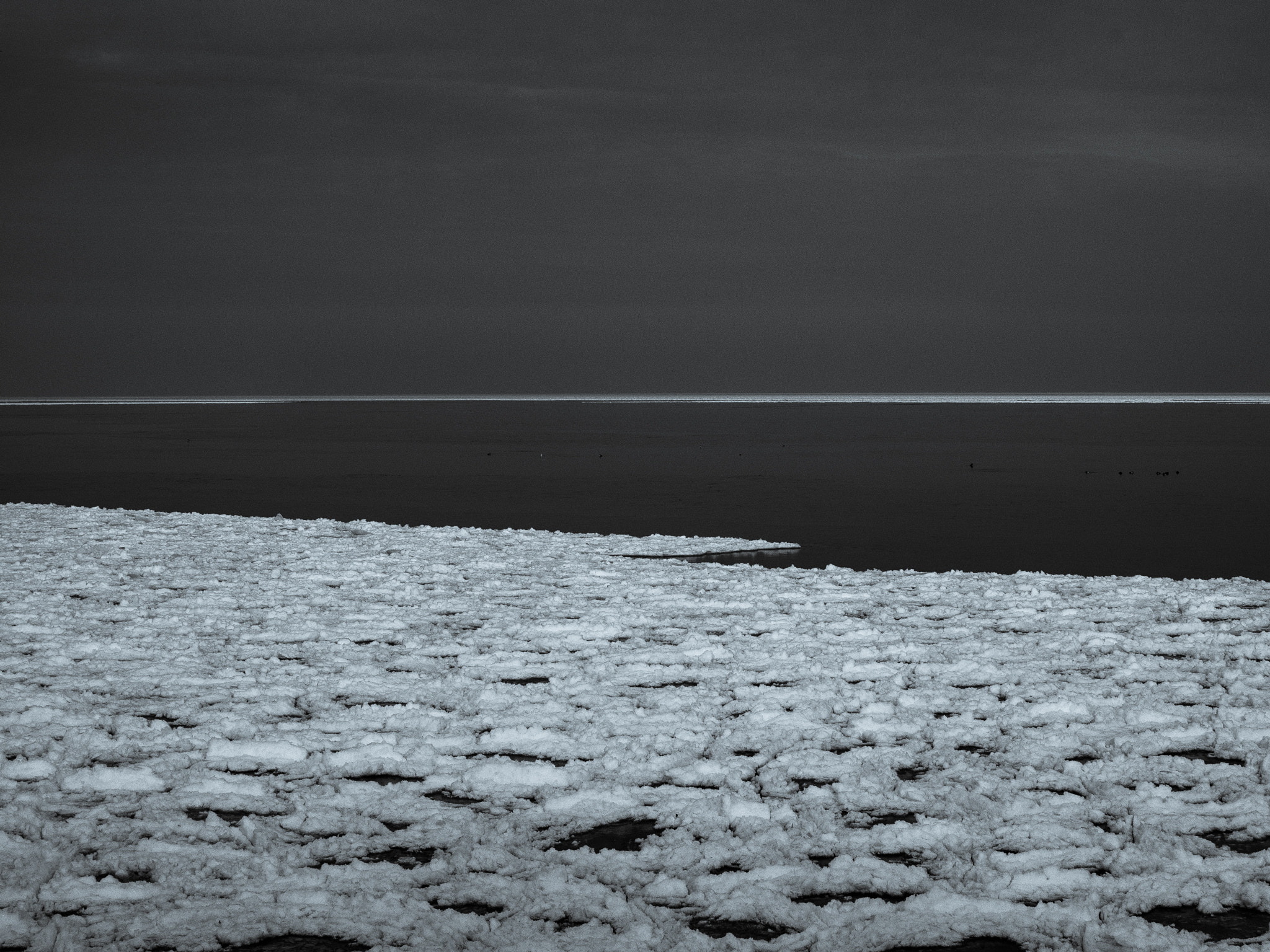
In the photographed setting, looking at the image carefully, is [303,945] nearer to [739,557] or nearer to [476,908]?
[476,908]

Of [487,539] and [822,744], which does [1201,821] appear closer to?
[822,744]

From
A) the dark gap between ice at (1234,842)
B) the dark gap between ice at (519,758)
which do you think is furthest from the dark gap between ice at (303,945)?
the dark gap between ice at (1234,842)

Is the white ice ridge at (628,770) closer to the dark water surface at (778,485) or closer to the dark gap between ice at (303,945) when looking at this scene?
the dark gap between ice at (303,945)

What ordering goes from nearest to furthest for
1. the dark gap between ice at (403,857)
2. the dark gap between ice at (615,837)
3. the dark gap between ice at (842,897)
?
the dark gap between ice at (842,897) < the dark gap between ice at (403,857) < the dark gap between ice at (615,837)

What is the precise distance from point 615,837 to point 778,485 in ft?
53.6

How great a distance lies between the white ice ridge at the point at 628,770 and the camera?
2.80 metres

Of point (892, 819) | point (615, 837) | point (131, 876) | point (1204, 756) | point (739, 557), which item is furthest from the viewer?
point (739, 557)

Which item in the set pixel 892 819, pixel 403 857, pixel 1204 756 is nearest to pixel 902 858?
pixel 892 819

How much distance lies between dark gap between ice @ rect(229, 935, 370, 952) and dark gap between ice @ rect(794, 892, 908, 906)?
1079mm

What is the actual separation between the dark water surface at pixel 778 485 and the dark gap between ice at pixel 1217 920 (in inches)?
292

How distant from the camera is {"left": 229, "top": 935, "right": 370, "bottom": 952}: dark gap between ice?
2645 mm

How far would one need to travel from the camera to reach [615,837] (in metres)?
3.34

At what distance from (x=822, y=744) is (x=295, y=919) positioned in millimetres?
2045

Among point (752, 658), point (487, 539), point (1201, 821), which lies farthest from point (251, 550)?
point (1201, 821)
